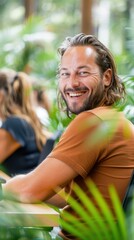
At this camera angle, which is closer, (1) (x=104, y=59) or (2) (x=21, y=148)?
→ (1) (x=104, y=59)

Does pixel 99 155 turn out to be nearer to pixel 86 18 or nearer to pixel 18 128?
pixel 18 128

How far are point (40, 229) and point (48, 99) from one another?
453 centimetres

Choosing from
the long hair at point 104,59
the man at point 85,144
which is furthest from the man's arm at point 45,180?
the long hair at point 104,59

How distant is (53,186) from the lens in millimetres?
2328

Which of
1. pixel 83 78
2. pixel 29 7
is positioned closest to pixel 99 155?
pixel 83 78

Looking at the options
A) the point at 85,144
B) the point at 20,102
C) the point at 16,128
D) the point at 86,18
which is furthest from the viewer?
the point at 86,18

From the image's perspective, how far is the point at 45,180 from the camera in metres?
2.34

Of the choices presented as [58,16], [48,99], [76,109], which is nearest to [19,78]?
[48,99]

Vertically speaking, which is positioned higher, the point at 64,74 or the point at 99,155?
the point at 64,74

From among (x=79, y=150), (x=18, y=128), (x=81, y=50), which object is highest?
(x=81, y=50)

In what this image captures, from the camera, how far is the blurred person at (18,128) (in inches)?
169

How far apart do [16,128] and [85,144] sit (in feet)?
6.75

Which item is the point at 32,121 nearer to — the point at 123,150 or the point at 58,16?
the point at 123,150

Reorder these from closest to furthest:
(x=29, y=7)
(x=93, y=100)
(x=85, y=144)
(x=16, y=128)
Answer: (x=85, y=144) → (x=93, y=100) → (x=16, y=128) → (x=29, y=7)
